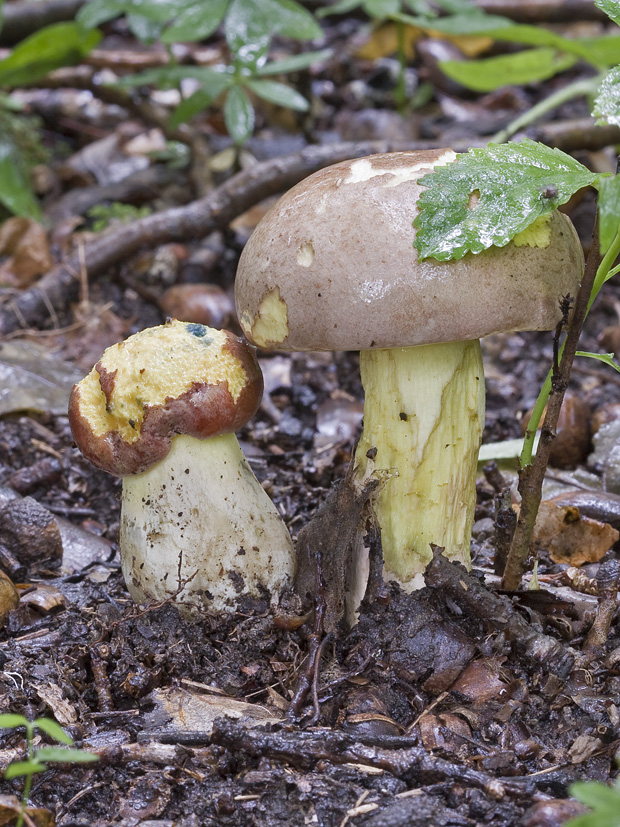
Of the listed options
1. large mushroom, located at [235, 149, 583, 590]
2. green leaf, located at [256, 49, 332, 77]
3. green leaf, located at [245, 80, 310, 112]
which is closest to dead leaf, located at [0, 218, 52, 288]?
green leaf, located at [245, 80, 310, 112]

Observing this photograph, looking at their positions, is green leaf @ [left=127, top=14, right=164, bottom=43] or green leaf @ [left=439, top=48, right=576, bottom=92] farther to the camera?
green leaf @ [left=127, top=14, right=164, bottom=43]

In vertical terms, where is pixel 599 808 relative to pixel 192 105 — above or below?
below

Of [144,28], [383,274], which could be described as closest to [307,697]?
[383,274]

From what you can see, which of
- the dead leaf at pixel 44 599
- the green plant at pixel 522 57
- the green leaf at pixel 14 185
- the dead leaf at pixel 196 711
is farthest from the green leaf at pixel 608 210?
the green leaf at pixel 14 185

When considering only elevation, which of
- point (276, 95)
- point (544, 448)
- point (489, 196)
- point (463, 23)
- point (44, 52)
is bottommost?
point (544, 448)

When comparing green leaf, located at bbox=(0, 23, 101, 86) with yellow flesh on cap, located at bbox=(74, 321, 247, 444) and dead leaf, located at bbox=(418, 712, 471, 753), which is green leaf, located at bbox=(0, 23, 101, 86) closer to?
yellow flesh on cap, located at bbox=(74, 321, 247, 444)

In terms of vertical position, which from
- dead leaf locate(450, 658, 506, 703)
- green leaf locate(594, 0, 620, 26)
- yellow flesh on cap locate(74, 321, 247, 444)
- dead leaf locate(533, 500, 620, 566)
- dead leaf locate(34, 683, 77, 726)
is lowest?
dead leaf locate(533, 500, 620, 566)

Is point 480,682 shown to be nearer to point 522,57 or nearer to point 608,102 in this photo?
point 608,102
